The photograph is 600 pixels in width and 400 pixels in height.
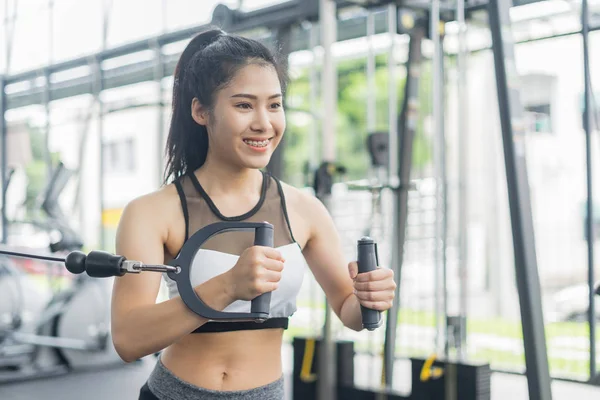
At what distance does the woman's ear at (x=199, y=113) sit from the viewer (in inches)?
58.2

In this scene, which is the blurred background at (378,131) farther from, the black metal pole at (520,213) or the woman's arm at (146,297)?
the woman's arm at (146,297)

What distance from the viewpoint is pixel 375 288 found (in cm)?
134

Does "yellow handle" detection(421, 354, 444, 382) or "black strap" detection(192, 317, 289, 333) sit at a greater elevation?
"black strap" detection(192, 317, 289, 333)

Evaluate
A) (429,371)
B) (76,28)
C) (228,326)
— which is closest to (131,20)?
(76,28)

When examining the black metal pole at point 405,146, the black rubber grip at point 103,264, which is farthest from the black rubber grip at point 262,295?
the black metal pole at point 405,146

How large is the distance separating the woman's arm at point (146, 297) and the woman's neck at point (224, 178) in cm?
10

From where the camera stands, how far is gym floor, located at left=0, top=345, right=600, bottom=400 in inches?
195

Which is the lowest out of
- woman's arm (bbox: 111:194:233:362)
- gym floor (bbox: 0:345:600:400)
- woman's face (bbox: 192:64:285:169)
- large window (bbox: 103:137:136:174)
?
gym floor (bbox: 0:345:600:400)

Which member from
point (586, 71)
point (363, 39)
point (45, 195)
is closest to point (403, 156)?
point (586, 71)

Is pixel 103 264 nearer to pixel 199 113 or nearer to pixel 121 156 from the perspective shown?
pixel 199 113

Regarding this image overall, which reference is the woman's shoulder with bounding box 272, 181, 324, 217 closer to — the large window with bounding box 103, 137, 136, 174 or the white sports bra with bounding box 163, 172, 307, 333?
the white sports bra with bounding box 163, 172, 307, 333

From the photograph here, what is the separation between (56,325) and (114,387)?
77 cm

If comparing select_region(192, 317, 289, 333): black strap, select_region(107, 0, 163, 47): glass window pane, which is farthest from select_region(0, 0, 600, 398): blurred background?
select_region(192, 317, 289, 333): black strap

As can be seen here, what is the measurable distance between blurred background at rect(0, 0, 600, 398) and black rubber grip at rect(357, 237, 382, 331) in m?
1.46
